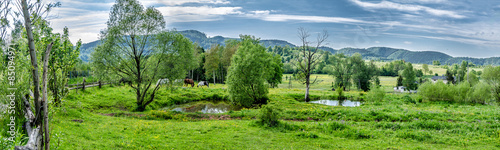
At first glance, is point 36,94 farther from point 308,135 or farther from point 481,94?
point 481,94

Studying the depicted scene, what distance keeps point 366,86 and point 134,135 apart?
231 ft

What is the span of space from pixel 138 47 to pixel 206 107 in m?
12.0

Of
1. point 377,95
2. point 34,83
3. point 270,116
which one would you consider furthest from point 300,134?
point 377,95

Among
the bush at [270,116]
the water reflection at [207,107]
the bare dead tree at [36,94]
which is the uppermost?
the bare dead tree at [36,94]

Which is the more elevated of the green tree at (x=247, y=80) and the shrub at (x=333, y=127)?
the green tree at (x=247, y=80)

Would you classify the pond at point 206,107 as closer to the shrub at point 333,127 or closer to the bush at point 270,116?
the bush at point 270,116

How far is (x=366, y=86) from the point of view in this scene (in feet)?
239

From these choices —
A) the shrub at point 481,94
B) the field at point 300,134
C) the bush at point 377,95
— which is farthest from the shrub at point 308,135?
the shrub at point 481,94

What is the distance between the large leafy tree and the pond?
5714 mm

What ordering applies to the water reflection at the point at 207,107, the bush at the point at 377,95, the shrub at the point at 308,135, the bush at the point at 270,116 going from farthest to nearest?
the bush at the point at 377,95 → the water reflection at the point at 207,107 → the bush at the point at 270,116 → the shrub at the point at 308,135

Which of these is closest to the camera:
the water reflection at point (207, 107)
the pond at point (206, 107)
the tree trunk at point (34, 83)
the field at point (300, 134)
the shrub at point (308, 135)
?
the tree trunk at point (34, 83)

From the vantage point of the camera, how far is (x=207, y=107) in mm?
34719

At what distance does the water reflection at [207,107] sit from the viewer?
32250 millimetres

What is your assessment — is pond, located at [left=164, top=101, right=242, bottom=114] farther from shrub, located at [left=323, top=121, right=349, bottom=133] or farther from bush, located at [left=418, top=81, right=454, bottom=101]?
bush, located at [left=418, top=81, right=454, bottom=101]
